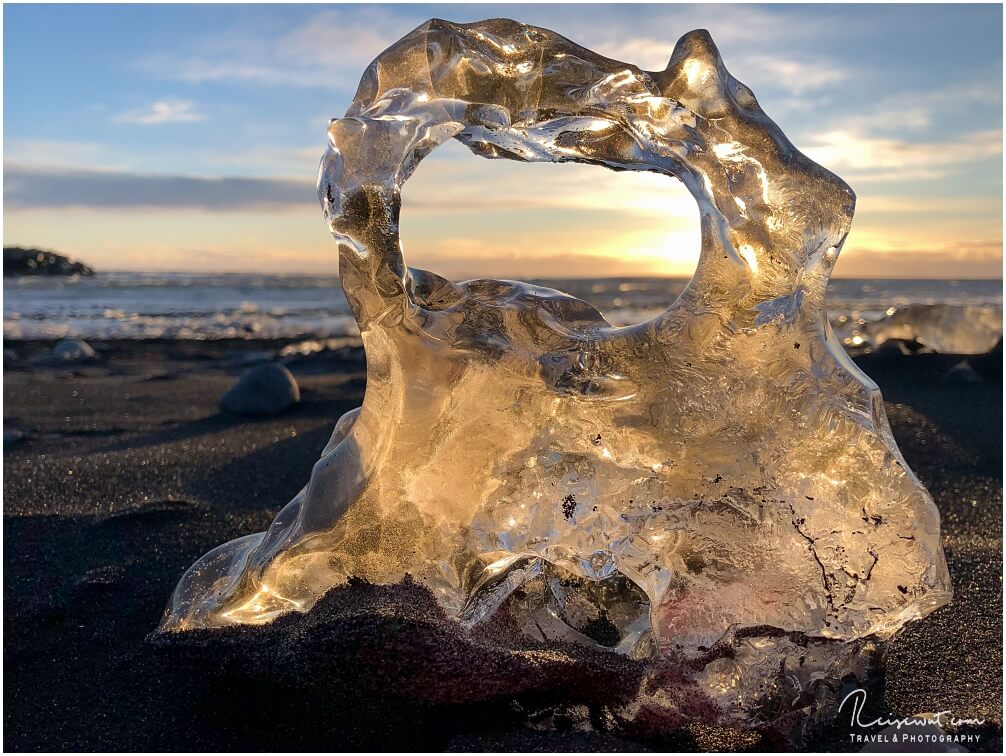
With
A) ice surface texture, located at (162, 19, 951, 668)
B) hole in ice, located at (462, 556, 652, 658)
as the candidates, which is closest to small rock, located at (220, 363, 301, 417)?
ice surface texture, located at (162, 19, 951, 668)

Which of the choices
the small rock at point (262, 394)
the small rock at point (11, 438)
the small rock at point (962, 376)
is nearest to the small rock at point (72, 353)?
the small rock at point (262, 394)

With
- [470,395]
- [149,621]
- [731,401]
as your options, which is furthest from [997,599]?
[149,621]

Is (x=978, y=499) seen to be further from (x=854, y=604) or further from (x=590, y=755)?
(x=590, y=755)

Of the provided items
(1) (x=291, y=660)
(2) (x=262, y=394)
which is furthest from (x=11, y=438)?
(1) (x=291, y=660)

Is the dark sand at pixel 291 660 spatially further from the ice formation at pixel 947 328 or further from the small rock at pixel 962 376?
the ice formation at pixel 947 328

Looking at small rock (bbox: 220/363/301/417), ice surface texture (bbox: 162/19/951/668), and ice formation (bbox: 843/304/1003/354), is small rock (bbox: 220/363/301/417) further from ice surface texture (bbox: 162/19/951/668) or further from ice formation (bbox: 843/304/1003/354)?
ice formation (bbox: 843/304/1003/354)

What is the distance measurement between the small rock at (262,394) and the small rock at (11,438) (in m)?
1.20

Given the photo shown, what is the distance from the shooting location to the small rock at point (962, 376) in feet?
17.9

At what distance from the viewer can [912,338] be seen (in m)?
6.31

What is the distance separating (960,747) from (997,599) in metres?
0.91

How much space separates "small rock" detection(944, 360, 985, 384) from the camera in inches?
215

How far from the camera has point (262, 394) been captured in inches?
212

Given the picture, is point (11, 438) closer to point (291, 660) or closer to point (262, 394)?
point (262, 394)

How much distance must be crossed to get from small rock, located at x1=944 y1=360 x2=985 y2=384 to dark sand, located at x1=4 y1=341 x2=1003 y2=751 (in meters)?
2.09
